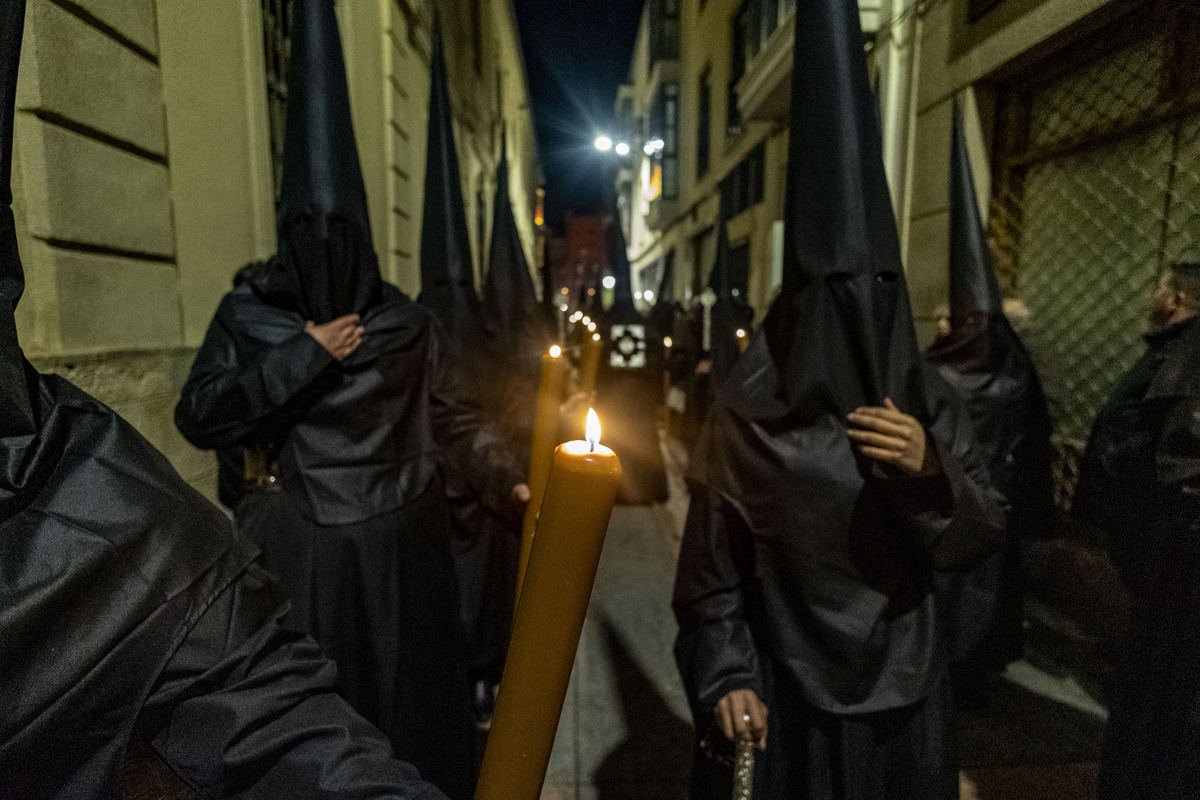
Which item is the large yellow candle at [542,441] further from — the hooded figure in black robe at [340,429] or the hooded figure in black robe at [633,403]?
the hooded figure in black robe at [633,403]

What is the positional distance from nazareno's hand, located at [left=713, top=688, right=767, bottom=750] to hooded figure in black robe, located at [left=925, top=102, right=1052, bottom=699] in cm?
237

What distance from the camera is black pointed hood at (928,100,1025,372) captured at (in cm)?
350

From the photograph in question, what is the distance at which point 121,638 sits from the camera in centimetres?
79

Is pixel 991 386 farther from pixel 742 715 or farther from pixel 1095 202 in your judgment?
pixel 742 715

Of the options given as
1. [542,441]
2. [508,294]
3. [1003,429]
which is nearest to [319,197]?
[542,441]

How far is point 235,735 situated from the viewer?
32.2 inches

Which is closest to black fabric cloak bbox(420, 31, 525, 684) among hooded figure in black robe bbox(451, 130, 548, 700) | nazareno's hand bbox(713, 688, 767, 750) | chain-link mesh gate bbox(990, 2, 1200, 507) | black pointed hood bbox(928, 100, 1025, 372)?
hooded figure in black robe bbox(451, 130, 548, 700)

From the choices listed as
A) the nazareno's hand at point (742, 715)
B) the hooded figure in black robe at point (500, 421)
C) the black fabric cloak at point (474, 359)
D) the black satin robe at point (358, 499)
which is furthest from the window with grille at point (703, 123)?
the nazareno's hand at point (742, 715)

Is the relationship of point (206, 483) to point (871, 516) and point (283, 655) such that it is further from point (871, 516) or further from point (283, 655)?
point (871, 516)

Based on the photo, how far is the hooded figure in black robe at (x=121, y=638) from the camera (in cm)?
73

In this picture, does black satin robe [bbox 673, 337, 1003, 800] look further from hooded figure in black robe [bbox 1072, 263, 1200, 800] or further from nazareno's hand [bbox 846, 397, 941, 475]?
hooded figure in black robe [bbox 1072, 263, 1200, 800]

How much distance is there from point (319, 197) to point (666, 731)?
2.92 meters

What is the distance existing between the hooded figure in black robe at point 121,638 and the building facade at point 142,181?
1498 millimetres

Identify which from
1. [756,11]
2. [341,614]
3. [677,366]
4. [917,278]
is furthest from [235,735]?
[756,11]
